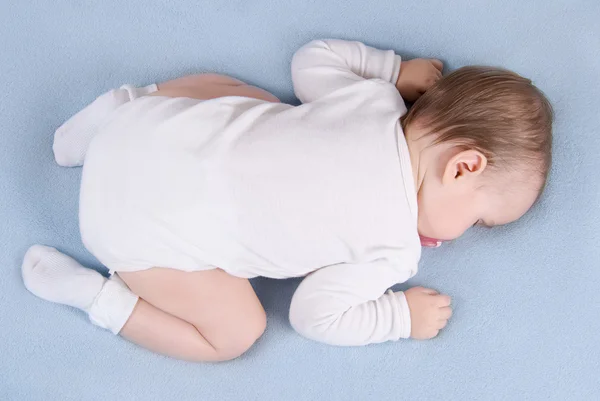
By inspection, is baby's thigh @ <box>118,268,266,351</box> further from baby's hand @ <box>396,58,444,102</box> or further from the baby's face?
baby's hand @ <box>396,58,444,102</box>

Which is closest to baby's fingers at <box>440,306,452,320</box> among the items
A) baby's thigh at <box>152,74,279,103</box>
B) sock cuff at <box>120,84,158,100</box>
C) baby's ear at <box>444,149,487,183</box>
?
baby's ear at <box>444,149,487,183</box>

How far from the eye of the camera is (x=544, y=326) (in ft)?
4.17

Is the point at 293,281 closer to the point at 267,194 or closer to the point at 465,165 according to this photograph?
the point at 267,194

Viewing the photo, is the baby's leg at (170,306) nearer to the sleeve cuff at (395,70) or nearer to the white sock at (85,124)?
the white sock at (85,124)

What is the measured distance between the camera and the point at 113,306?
122 centimetres

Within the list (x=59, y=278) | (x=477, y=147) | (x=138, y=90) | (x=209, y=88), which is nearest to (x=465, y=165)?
(x=477, y=147)

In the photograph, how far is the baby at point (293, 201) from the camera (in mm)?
1122

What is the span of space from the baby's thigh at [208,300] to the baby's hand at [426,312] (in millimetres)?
279

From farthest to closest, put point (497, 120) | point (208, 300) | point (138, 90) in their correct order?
point (138, 90), point (208, 300), point (497, 120)

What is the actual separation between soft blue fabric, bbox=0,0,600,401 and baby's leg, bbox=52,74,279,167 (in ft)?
0.19

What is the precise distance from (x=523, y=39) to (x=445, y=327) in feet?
1.90

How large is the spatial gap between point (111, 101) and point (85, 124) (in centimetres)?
7

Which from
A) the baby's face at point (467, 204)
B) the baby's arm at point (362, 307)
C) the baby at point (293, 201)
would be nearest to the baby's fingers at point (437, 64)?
the baby at point (293, 201)

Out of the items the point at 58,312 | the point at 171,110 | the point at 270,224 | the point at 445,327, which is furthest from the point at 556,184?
the point at 58,312
